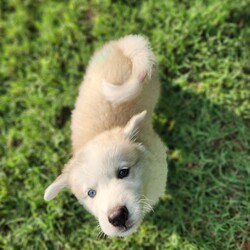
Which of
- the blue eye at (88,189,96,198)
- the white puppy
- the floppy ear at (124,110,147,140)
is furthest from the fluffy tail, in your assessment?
the blue eye at (88,189,96,198)

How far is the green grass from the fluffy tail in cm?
86

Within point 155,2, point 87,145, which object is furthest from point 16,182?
point 155,2

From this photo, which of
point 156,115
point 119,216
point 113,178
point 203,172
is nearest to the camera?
point 119,216

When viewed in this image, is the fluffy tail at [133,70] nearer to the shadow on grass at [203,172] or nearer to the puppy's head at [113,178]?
the puppy's head at [113,178]

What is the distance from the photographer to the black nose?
126 inches

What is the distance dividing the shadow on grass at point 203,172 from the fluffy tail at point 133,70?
0.94 meters

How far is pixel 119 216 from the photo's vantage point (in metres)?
3.22

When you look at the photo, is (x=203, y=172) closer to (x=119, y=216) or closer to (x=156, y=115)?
(x=156, y=115)

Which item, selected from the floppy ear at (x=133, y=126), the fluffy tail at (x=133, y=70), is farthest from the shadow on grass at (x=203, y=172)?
the floppy ear at (x=133, y=126)

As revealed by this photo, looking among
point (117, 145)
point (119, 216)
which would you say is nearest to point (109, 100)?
point (117, 145)

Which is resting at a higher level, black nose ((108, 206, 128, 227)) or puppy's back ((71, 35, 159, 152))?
A: puppy's back ((71, 35, 159, 152))

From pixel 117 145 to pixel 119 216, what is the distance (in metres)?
0.57

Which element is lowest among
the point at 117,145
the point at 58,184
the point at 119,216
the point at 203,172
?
the point at 203,172

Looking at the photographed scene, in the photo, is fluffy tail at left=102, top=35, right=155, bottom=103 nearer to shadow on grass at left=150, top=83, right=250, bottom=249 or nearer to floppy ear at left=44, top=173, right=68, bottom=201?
floppy ear at left=44, top=173, right=68, bottom=201
